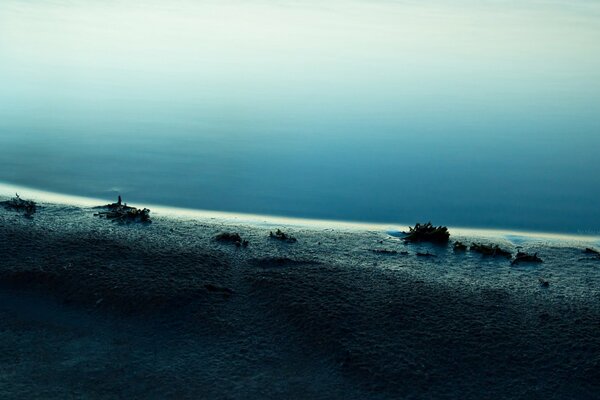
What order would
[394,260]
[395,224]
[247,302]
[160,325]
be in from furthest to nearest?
[395,224] < [394,260] < [247,302] < [160,325]

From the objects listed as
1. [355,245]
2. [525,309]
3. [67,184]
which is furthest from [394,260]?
[67,184]

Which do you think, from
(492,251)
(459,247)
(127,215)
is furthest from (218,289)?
(492,251)

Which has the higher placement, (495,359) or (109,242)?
(109,242)

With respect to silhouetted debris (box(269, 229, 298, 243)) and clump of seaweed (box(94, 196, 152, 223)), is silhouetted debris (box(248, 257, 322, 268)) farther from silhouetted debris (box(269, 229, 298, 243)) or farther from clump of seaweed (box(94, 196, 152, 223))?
clump of seaweed (box(94, 196, 152, 223))

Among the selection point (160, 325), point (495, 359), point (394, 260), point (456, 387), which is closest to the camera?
point (456, 387)

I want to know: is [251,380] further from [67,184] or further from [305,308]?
[67,184]

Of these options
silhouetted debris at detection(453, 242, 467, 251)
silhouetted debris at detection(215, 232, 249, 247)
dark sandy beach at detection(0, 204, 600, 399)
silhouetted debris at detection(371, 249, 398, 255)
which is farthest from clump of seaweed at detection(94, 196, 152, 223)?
silhouetted debris at detection(453, 242, 467, 251)
